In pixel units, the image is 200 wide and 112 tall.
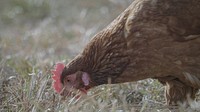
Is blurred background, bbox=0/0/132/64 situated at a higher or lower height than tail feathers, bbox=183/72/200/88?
higher

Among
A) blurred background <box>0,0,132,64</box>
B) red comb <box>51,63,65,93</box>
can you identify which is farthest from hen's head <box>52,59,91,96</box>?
blurred background <box>0,0,132,64</box>

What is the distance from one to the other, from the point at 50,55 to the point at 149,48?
123 inches

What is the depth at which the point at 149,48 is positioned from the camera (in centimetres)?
409

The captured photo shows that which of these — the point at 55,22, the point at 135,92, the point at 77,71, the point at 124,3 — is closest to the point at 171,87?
the point at 135,92

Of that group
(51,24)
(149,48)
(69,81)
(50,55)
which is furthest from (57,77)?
(51,24)

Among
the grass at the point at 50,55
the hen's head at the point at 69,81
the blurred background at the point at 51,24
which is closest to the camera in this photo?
the grass at the point at 50,55

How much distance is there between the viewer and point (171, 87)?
4.54 m

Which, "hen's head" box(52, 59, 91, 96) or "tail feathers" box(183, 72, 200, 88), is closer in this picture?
"tail feathers" box(183, 72, 200, 88)

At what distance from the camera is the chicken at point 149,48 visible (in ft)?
13.3

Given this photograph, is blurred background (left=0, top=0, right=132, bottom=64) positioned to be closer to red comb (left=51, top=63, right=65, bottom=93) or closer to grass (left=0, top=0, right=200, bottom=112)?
grass (left=0, top=0, right=200, bottom=112)

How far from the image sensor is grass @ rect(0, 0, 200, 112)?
167 inches

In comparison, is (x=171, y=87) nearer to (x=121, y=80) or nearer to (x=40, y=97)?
(x=121, y=80)

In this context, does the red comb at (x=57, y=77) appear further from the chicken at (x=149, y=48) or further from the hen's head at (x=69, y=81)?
the chicken at (x=149, y=48)

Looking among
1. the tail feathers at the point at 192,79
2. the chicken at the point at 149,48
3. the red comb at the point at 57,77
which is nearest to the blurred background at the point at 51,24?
the red comb at the point at 57,77
